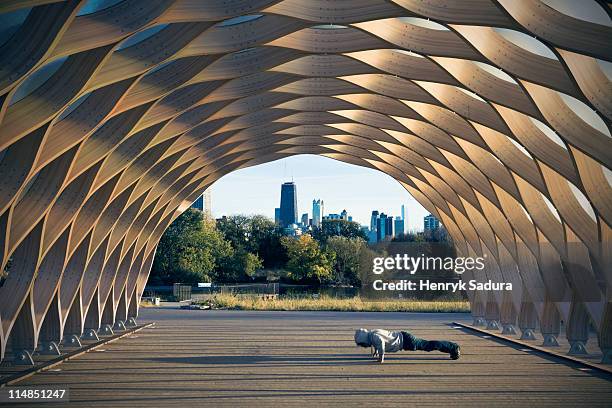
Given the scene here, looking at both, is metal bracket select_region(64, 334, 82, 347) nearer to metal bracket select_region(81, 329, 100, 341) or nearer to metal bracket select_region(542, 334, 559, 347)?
metal bracket select_region(81, 329, 100, 341)

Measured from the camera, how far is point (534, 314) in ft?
128

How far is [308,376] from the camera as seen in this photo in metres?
24.0

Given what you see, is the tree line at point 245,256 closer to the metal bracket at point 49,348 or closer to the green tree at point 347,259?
the green tree at point 347,259

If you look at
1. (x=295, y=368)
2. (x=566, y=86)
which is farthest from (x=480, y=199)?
(x=566, y=86)

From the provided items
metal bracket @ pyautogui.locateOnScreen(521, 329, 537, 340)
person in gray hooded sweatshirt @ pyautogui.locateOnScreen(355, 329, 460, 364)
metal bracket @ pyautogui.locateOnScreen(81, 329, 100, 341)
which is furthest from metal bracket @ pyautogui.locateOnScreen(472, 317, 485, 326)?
metal bracket @ pyautogui.locateOnScreen(81, 329, 100, 341)

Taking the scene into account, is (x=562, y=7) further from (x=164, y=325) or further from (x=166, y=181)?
(x=164, y=325)

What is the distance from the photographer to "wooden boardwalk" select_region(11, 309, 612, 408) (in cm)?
1923

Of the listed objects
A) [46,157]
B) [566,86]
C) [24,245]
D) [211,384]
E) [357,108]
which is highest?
[357,108]

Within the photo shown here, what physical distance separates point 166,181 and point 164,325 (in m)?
12.9

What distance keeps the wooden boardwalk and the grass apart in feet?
97.9

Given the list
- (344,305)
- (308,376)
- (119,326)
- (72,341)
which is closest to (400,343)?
(308,376)

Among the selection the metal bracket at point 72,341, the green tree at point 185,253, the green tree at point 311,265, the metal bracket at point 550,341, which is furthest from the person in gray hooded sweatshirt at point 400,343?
the green tree at point 185,253

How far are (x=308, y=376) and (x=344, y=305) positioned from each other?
47.3 meters

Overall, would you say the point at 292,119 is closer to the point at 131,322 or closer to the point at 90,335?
the point at 90,335
